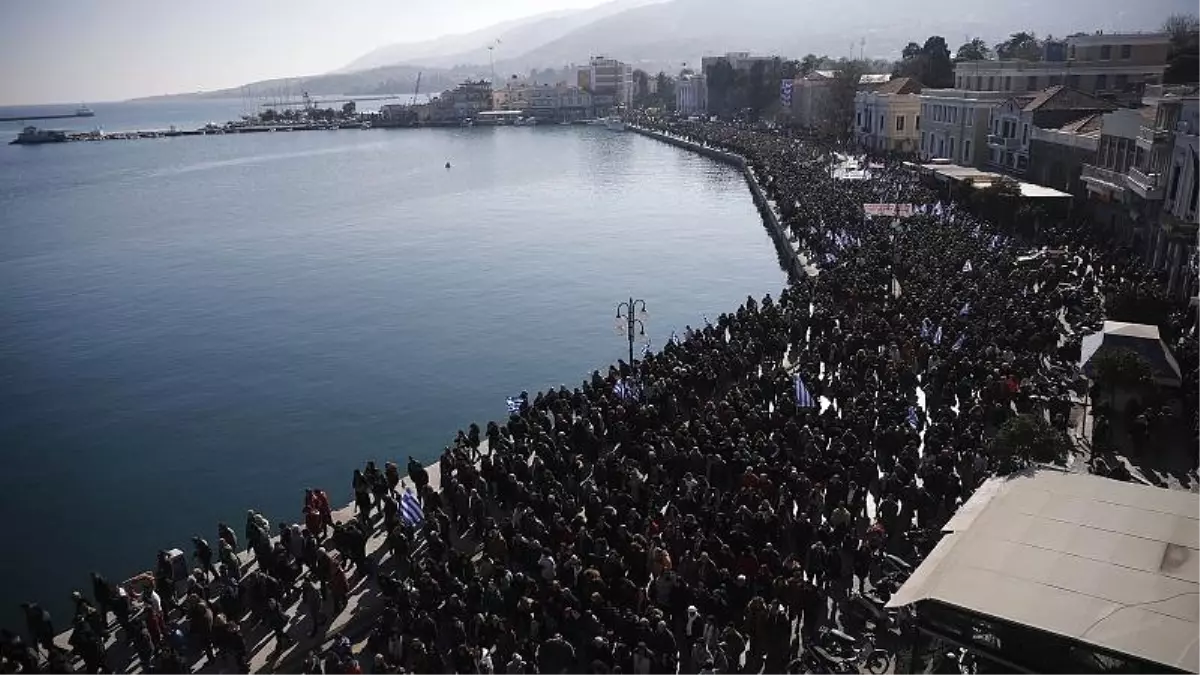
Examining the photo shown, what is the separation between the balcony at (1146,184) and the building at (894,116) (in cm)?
3335

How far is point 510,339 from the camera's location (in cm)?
2911

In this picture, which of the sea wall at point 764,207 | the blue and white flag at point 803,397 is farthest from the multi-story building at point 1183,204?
the blue and white flag at point 803,397

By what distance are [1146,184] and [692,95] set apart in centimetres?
11766

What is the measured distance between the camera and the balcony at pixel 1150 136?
25.0 metres

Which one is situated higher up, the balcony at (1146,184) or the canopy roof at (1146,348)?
the balcony at (1146,184)

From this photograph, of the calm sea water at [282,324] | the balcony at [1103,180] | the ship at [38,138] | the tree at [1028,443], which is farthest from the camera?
the ship at [38,138]

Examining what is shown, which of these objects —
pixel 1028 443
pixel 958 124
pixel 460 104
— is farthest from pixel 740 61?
pixel 1028 443

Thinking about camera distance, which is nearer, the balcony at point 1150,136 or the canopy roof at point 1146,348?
the canopy roof at point 1146,348

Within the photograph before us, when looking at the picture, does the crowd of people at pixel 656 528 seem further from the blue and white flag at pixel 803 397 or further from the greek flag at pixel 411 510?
the blue and white flag at pixel 803 397

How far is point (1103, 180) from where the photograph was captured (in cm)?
3036

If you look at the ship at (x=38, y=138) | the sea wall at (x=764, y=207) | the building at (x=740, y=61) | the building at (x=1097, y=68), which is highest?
the building at (x=740, y=61)

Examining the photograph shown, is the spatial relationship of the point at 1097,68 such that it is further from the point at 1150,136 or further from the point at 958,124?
the point at 1150,136

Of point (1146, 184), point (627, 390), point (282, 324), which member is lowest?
point (282, 324)

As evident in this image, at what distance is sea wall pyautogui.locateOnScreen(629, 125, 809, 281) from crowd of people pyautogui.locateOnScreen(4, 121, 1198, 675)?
1301 cm
